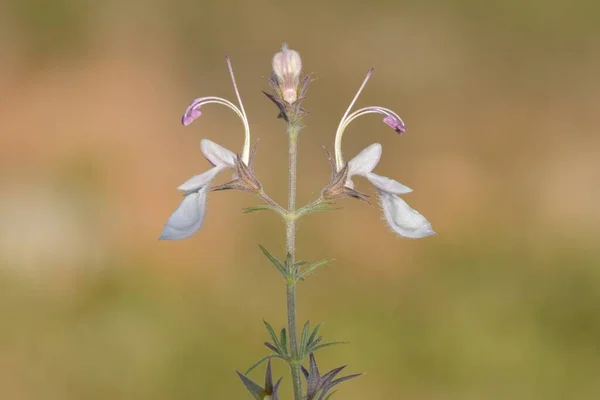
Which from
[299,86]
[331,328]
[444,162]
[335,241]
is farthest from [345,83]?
[299,86]

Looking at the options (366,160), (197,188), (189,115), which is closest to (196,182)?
(197,188)

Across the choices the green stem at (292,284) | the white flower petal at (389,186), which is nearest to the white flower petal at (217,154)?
the green stem at (292,284)

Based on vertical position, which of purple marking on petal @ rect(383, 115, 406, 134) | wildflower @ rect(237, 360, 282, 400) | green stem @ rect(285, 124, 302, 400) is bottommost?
wildflower @ rect(237, 360, 282, 400)

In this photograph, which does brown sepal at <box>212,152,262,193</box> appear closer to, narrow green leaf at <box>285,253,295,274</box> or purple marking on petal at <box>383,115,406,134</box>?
narrow green leaf at <box>285,253,295,274</box>

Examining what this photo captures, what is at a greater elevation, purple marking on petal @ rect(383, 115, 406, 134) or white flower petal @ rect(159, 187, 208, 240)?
purple marking on petal @ rect(383, 115, 406, 134)

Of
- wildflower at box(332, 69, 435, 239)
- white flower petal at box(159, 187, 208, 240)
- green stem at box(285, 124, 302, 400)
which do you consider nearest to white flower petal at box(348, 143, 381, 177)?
wildflower at box(332, 69, 435, 239)

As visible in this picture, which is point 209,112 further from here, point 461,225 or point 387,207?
point 387,207

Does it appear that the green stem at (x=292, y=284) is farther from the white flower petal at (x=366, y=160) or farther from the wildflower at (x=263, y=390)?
the white flower petal at (x=366, y=160)
